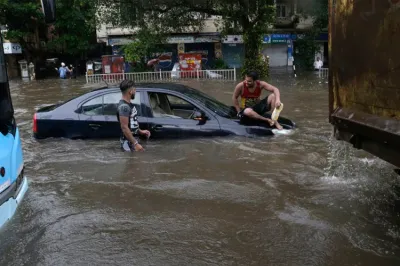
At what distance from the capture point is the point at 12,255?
367 cm

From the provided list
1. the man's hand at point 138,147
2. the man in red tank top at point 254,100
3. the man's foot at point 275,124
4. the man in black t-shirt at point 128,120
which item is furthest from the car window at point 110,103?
the man's foot at point 275,124

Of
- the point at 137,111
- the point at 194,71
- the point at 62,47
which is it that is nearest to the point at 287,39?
the point at 194,71

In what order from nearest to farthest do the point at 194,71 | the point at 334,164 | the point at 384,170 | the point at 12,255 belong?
the point at 12,255, the point at 384,170, the point at 334,164, the point at 194,71

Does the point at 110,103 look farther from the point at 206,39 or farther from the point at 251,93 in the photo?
the point at 206,39

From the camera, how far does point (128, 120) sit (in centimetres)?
606

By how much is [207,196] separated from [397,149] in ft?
7.82

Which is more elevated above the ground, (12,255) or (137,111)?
(137,111)

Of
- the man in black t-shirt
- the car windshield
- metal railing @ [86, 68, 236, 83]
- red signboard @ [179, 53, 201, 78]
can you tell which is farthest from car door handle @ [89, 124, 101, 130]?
red signboard @ [179, 53, 201, 78]

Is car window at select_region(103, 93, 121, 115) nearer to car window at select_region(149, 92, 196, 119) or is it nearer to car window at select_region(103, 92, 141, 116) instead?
car window at select_region(103, 92, 141, 116)

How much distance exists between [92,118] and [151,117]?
0.99m

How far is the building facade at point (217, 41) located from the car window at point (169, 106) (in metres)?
23.0

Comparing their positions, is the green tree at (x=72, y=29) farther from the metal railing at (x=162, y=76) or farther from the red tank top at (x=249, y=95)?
the red tank top at (x=249, y=95)

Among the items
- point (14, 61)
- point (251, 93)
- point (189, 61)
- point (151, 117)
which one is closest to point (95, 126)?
point (151, 117)

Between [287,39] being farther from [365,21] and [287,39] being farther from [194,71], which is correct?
[365,21]
